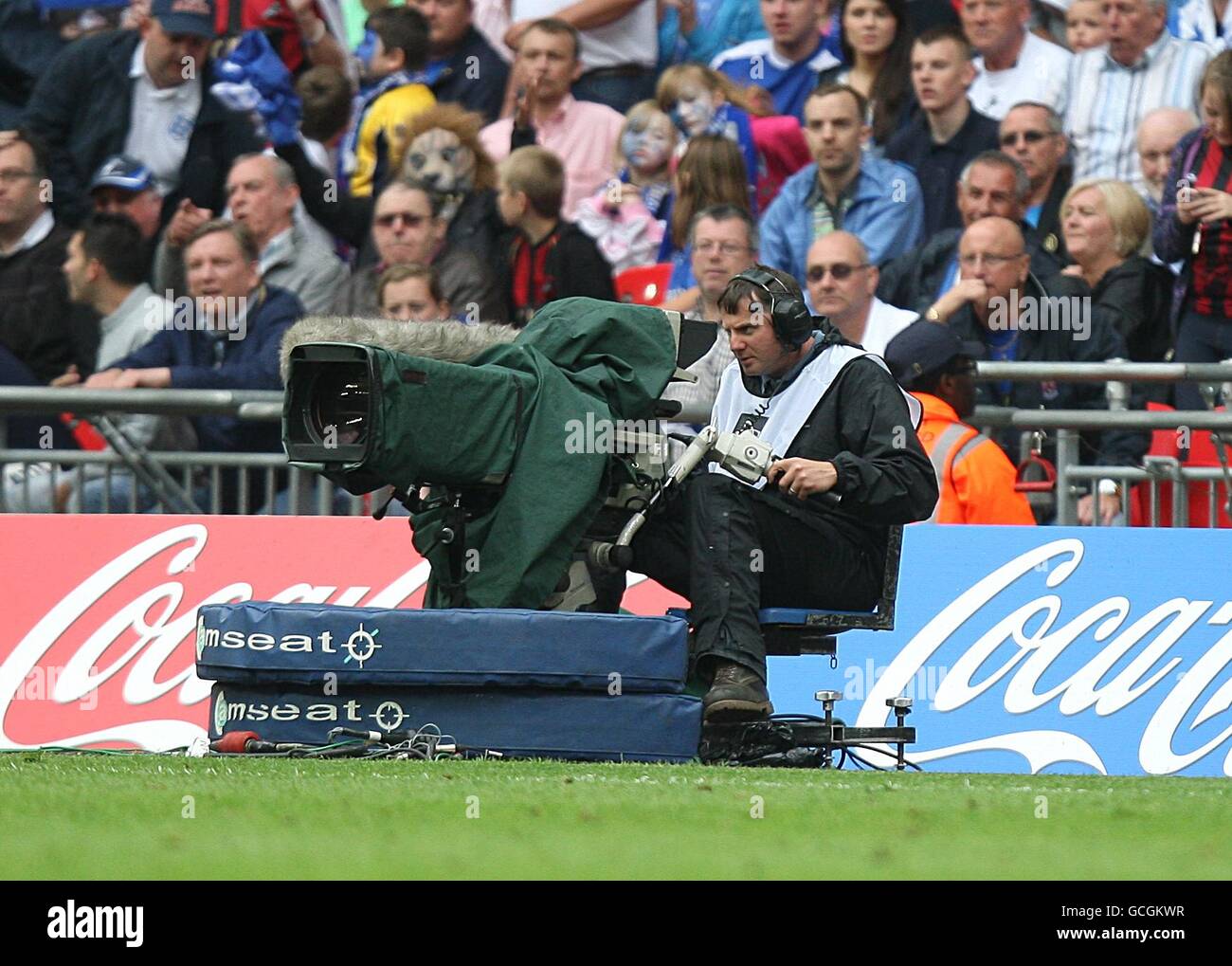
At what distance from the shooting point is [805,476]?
24.2 ft

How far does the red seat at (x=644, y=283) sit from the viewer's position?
11891 mm

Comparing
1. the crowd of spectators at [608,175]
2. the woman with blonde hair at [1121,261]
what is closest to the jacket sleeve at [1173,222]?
the crowd of spectators at [608,175]

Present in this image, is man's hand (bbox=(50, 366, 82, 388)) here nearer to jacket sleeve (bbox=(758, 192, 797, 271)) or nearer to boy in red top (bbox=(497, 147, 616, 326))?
boy in red top (bbox=(497, 147, 616, 326))

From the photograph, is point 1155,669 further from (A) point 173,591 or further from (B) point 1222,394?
(A) point 173,591

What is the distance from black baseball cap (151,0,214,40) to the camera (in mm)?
13047

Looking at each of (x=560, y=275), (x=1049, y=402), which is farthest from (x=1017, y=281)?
(x=560, y=275)

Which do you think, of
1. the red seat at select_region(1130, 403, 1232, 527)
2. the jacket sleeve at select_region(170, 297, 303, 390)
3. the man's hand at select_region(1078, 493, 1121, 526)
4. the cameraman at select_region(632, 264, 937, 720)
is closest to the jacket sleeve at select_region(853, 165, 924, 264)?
the red seat at select_region(1130, 403, 1232, 527)

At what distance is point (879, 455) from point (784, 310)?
610mm

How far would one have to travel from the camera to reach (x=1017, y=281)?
11.1 meters

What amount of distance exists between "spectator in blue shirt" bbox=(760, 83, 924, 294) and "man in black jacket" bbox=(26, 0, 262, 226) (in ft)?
10.8

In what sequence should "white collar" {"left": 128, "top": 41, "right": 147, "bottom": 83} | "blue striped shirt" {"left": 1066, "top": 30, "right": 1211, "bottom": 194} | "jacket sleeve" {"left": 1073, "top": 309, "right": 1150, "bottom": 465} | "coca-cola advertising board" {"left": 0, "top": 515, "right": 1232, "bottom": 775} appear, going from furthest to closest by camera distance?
1. "white collar" {"left": 128, "top": 41, "right": 147, "bottom": 83}
2. "blue striped shirt" {"left": 1066, "top": 30, "right": 1211, "bottom": 194}
3. "jacket sleeve" {"left": 1073, "top": 309, "right": 1150, "bottom": 465}
4. "coca-cola advertising board" {"left": 0, "top": 515, "right": 1232, "bottom": 775}

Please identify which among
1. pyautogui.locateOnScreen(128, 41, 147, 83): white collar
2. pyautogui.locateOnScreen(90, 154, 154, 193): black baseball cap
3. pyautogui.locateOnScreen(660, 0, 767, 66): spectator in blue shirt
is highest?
pyautogui.locateOnScreen(660, 0, 767, 66): spectator in blue shirt

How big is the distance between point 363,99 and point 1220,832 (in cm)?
869
